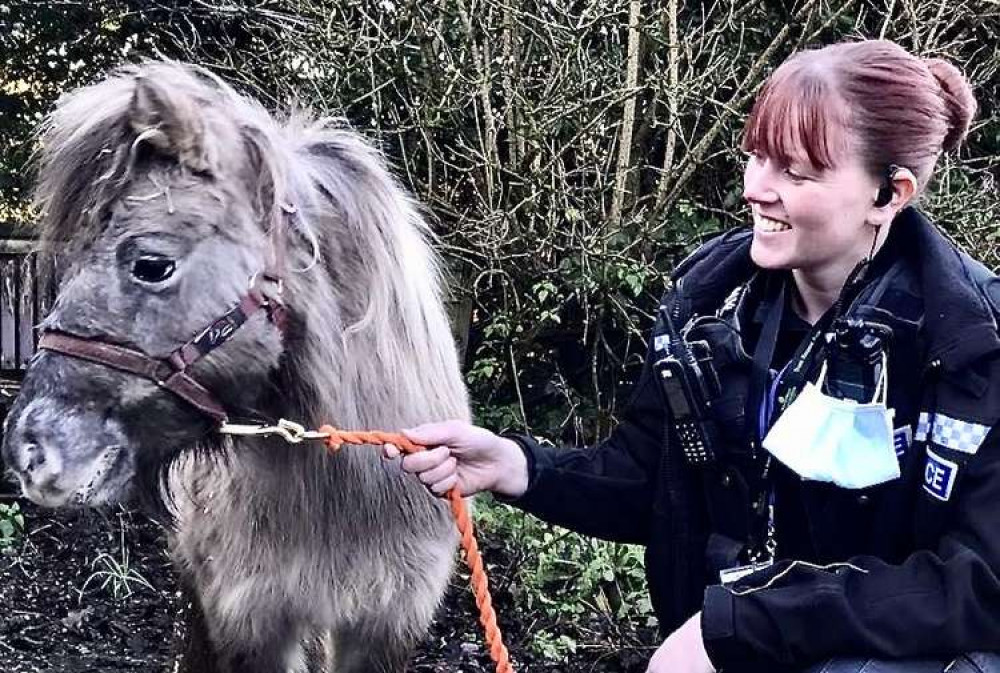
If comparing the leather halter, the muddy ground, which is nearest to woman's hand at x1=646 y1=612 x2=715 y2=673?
the leather halter

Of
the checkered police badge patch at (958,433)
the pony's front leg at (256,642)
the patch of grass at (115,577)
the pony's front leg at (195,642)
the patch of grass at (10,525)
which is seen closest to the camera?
the checkered police badge patch at (958,433)

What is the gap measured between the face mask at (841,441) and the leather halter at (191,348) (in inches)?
37.6

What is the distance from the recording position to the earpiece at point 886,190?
187 cm

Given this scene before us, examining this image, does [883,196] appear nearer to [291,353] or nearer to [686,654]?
[686,654]

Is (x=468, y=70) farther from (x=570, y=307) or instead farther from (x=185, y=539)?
(x=185, y=539)

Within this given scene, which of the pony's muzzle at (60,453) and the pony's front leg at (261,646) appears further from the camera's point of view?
the pony's front leg at (261,646)

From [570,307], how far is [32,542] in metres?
2.80

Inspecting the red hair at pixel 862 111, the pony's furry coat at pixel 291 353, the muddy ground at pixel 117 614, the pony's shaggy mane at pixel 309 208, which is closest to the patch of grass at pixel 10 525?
the muddy ground at pixel 117 614

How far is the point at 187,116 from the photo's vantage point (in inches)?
76.8

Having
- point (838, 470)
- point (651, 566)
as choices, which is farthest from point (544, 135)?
point (838, 470)

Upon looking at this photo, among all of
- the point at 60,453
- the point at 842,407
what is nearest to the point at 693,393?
the point at 842,407

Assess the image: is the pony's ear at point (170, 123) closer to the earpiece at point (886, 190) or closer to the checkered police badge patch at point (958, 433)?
the earpiece at point (886, 190)

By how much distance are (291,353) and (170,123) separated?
1.63 ft

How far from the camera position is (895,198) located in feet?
6.23
